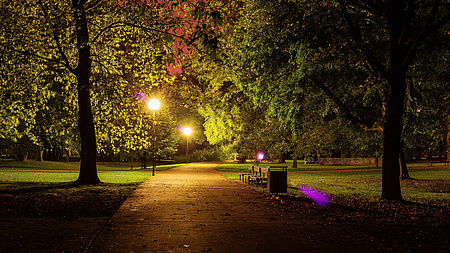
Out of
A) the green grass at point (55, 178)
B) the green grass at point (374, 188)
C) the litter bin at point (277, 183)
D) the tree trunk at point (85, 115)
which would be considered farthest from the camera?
the green grass at point (55, 178)

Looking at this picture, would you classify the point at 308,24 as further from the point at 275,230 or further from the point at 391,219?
the point at 275,230

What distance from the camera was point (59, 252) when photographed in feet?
19.5

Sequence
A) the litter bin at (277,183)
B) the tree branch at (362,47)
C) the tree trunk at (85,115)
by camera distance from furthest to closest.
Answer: the tree trunk at (85,115), the litter bin at (277,183), the tree branch at (362,47)

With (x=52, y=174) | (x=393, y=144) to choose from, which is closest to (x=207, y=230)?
(x=393, y=144)

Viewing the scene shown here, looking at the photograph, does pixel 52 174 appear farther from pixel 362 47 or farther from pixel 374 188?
pixel 362 47

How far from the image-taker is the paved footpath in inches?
253

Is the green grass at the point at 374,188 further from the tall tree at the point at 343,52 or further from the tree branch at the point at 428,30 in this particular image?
the tree branch at the point at 428,30

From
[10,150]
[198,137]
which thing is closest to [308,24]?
[10,150]

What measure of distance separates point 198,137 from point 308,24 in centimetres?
4195

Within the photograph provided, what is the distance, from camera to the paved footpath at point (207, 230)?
6.44 metres

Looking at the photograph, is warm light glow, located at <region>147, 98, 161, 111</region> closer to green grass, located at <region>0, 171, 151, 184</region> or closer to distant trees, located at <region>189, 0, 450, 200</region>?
green grass, located at <region>0, 171, 151, 184</region>

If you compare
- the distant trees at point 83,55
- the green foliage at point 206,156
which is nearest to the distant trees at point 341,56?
the distant trees at point 83,55

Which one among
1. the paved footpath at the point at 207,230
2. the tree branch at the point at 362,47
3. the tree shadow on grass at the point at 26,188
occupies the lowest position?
the tree shadow on grass at the point at 26,188

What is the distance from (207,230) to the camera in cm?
774
